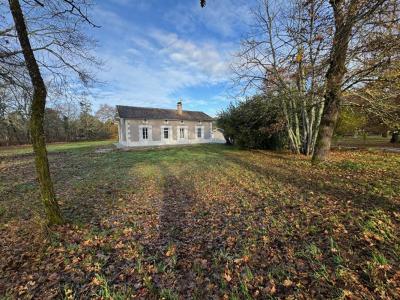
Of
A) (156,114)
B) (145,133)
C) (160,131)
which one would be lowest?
(145,133)

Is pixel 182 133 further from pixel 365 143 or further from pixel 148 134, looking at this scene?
pixel 365 143

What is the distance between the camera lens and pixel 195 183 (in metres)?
6.93

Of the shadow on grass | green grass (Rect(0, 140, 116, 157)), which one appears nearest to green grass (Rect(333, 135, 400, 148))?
the shadow on grass

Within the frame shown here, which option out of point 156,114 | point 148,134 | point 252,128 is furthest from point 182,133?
point 252,128

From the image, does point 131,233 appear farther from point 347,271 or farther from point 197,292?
point 347,271

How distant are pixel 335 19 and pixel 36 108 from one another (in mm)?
7029

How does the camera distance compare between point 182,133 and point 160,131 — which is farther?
→ point 182,133

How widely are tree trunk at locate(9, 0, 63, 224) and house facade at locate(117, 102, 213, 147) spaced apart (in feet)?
62.9

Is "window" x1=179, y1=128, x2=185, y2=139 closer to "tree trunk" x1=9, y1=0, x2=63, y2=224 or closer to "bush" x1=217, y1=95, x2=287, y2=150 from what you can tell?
"bush" x1=217, y1=95, x2=287, y2=150

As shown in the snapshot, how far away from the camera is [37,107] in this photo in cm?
330

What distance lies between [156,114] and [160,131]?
7.44ft

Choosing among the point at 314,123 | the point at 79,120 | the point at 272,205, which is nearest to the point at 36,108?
the point at 272,205

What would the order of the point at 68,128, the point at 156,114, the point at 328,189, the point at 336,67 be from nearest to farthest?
the point at 328,189 → the point at 336,67 → the point at 156,114 → the point at 68,128

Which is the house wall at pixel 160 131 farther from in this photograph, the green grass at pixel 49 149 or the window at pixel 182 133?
the green grass at pixel 49 149
